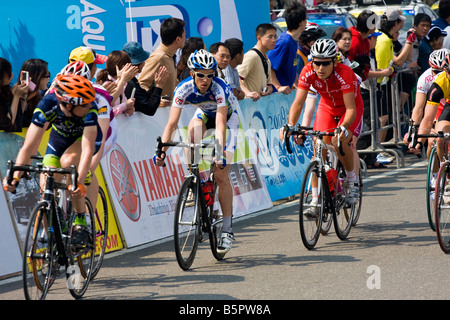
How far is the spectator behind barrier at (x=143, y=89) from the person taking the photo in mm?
10359

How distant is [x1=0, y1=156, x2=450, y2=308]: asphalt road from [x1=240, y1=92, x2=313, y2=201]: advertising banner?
142cm

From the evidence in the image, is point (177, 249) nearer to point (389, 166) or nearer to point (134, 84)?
point (134, 84)

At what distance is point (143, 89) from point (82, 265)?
3.30m

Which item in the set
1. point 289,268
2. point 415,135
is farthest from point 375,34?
point 289,268

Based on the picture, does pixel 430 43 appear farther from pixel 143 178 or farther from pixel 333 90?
pixel 143 178

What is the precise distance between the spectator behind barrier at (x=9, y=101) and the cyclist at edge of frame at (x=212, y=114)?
1523 mm

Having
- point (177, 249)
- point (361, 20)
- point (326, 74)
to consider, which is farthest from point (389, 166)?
point (177, 249)

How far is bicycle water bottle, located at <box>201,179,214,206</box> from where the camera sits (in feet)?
28.5

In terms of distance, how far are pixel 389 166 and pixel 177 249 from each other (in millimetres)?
8654

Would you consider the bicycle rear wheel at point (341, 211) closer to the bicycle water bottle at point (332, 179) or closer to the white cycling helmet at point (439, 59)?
the bicycle water bottle at point (332, 179)

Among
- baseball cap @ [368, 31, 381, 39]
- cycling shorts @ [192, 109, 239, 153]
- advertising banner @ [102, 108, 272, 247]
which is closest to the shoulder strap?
advertising banner @ [102, 108, 272, 247]

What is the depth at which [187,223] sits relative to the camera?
8.27 metres
